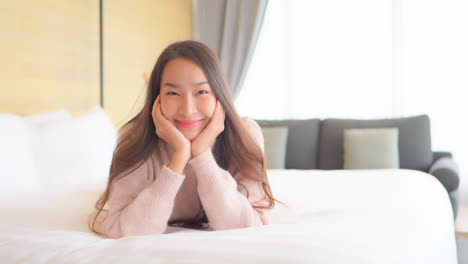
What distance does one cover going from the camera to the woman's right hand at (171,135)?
3.96ft

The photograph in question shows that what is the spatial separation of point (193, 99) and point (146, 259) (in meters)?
0.46

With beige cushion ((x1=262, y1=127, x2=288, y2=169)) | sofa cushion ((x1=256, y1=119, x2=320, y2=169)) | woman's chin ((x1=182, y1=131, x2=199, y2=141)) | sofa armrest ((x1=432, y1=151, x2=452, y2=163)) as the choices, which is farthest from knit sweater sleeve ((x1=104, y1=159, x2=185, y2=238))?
sofa armrest ((x1=432, y1=151, x2=452, y2=163))

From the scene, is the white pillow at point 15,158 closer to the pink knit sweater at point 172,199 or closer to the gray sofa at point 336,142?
the pink knit sweater at point 172,199

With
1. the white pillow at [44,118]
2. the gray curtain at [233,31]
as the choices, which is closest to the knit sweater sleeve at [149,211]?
the white pillow at [44,118]

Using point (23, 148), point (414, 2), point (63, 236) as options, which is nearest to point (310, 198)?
point (63, 236)

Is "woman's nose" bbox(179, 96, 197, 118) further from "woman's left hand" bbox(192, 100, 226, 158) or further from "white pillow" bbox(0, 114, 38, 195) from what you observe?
"white pillow" bbox(0, 114, 38, 195)

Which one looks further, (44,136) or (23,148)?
(44,136)

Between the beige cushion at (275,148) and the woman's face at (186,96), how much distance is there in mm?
2135

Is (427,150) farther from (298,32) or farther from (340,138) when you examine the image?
(298,32)

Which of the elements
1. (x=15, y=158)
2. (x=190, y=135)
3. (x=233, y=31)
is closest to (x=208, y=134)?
(x=190, y=135)

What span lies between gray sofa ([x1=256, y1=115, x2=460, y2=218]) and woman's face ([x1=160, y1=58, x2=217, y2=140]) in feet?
7.45

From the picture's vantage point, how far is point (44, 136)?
2.14 meters

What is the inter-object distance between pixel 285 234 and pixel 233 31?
3320mm

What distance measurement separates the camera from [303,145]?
3.49 meters
